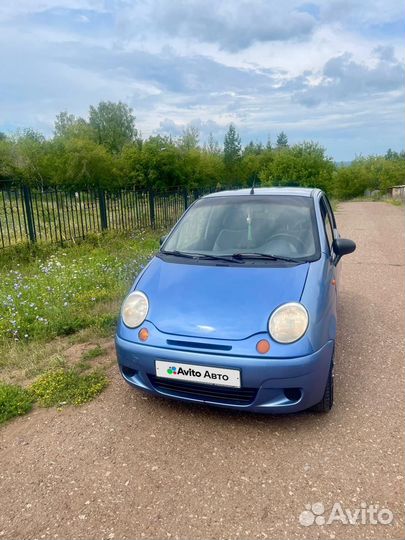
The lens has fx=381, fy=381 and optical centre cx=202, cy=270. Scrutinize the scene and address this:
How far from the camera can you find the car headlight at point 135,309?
277cm

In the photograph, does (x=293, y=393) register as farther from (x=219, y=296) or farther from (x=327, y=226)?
(x=327, y=226)

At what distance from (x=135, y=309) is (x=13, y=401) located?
125cm

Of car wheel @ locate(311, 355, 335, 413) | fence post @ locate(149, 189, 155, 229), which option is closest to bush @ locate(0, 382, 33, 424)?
car wheel @ locate(311, 355, 335, 413)

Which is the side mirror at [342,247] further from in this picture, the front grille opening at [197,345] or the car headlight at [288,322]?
the front grille opening at [197,345]

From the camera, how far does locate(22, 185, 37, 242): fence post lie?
8.04m

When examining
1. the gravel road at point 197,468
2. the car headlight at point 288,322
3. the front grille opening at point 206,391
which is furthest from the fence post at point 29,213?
the car headlight at point 288,322

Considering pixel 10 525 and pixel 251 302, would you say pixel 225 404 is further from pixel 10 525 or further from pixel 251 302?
pixel 10 525

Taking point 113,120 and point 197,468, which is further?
point 113,120

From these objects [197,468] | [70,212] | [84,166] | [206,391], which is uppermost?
[84,166]

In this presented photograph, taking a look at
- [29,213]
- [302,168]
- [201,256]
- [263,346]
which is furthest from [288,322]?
[302,168]

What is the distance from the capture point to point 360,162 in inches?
2488

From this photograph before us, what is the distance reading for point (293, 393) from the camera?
246 centimetres

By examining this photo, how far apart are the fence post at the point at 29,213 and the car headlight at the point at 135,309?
6.15 m

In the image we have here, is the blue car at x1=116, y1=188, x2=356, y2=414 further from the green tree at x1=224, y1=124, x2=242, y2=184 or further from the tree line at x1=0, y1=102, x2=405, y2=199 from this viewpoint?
the green tree at x1=224, y1=124, x2=242, y2=184
